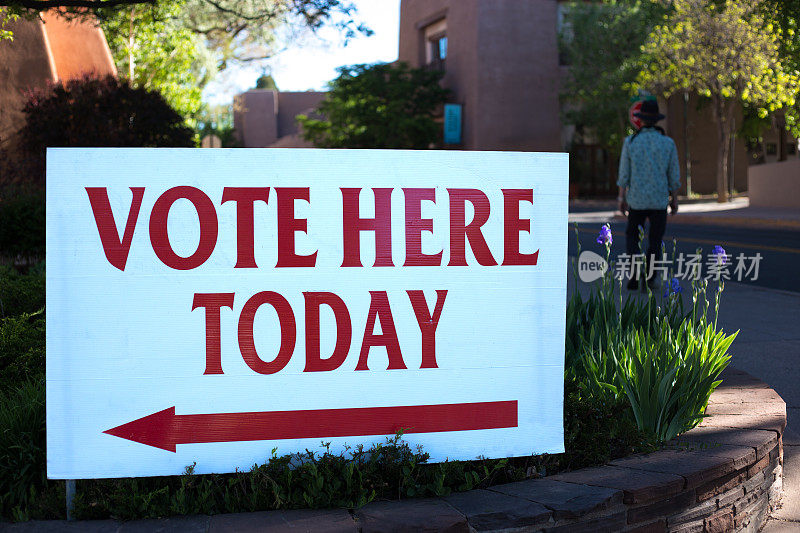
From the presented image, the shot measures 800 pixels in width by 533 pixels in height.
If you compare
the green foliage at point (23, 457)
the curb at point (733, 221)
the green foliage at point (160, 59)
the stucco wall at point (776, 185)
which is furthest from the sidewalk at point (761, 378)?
the stucco wall at point (776, 185)

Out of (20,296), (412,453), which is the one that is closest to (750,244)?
(20,296)

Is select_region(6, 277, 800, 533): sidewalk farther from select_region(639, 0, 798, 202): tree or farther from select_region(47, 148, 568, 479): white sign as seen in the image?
select_region(639, 0, 798, 202): tree

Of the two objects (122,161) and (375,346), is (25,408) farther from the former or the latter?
(375,346)

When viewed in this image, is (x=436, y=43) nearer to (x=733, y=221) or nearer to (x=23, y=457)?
(x=733, y=221)

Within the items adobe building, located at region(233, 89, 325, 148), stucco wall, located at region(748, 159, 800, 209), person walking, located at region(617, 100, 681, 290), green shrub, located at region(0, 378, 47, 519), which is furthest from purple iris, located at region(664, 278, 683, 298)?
adobe building, located at region(233, 89, 325, 148)

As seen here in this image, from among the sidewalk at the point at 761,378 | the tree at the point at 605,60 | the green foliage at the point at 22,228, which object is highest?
the tree at the point at 605,60

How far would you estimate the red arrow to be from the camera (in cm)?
280

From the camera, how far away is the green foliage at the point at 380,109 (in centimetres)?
3825

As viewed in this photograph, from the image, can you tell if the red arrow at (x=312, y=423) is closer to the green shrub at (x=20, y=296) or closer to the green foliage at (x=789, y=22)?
the green shrub at (x=20, y=296)

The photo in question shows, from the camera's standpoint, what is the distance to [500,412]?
9.91 feet

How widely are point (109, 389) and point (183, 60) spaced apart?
20.9m

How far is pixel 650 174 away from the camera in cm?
885

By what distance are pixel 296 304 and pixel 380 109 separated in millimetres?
36045

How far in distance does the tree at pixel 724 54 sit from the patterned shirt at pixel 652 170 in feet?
60.9
